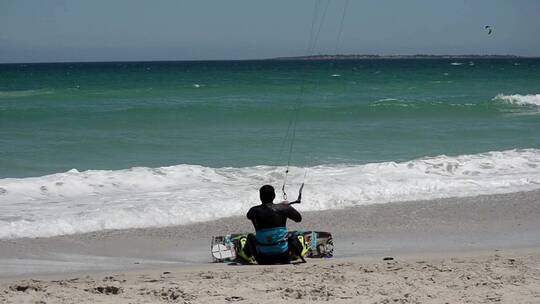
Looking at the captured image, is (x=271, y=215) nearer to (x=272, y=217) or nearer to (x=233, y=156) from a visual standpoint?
(x=272, y=217)

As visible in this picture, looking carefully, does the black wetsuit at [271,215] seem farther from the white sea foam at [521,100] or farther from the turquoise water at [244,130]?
the white sea foam at [521,100]

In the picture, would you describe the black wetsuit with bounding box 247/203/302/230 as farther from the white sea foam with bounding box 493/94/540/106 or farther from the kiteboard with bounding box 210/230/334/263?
the white sea foam with bounding box 493/94/540/106

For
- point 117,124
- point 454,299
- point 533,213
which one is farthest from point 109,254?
point 117,124

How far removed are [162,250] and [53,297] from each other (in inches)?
85.9

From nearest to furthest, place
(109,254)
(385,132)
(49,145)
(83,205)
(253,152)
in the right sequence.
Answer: (109,254) → (83,205) → (253,152) → (49,145) → (385,132)

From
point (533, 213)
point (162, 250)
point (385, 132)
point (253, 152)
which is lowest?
point (162, 250)

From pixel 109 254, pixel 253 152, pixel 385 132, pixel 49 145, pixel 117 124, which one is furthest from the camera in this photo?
pixel 117 124

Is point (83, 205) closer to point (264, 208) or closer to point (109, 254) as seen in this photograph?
point (109, 254)

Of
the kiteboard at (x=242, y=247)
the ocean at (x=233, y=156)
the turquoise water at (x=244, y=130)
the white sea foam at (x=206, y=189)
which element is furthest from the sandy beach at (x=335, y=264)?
the turquoise water at (x=244, y=130)

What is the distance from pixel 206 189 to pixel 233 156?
4001 millimetres

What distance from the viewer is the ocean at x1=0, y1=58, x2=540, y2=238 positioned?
10.1 m

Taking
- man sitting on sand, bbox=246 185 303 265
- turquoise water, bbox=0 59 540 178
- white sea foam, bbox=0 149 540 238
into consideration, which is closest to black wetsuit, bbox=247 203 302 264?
man sitting on sand, bbox=246 185 303 265

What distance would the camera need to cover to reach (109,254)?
7.74 metres

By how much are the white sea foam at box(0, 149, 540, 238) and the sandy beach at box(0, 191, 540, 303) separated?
400 mm
